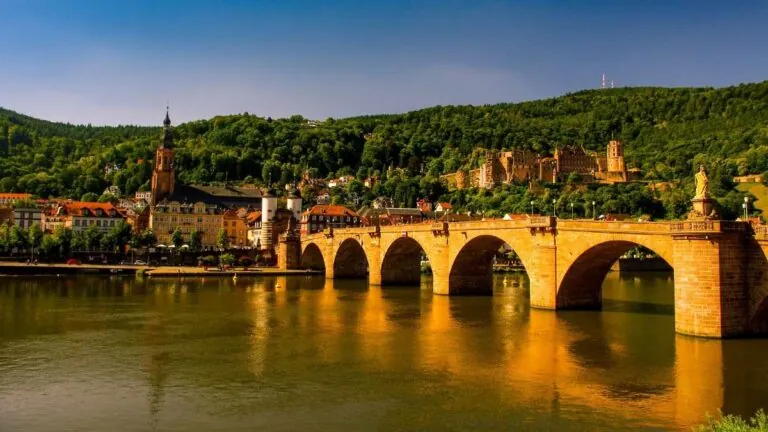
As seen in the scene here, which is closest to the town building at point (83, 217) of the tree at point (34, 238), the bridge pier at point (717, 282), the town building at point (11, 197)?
the tree at point (34, 238)

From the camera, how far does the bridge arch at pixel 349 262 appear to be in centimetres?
7764

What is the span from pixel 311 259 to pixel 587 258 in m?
55.3

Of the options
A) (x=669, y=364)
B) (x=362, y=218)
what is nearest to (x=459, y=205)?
(x=362, y=218)

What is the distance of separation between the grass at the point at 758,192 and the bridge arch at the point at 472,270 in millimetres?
80890

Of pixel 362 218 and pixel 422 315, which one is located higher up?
pixel 362 218

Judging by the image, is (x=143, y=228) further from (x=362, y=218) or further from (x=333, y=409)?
(x=333, y=409)

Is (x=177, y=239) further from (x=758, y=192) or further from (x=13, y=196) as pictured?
(x=758, y=192)

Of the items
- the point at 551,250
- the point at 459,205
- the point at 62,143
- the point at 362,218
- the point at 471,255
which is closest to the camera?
the point at 551,250

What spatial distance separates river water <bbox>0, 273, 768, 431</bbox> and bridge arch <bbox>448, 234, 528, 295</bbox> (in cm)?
639

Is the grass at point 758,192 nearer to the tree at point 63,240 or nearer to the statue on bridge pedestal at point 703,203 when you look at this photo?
the statue on bridge pedestal at point 703,203

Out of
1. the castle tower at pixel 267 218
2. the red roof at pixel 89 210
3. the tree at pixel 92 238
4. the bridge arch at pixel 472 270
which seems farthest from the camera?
the red roof at pixel 89 210

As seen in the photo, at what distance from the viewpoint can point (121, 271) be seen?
81.9 metres

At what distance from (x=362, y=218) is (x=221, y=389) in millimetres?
93617

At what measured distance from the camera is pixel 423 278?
80.9m
